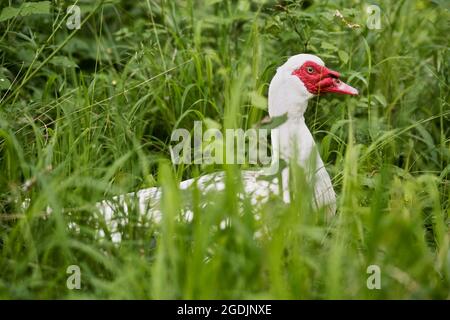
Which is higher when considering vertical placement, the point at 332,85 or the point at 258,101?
the point at 332,85

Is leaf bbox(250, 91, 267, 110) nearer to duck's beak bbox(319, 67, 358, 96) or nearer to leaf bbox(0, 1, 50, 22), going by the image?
duck's beak bbox(319, 67, 358, 96)

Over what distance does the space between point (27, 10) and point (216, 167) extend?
110 cm

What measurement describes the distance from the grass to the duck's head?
0.52 feet

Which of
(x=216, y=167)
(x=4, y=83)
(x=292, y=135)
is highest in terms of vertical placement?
(x=4, y=83)

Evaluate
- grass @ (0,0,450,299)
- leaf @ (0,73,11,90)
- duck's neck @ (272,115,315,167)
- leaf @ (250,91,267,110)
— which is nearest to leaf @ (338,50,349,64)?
grass @ (0,0,450,299)

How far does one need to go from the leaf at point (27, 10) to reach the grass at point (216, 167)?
0.32 ft

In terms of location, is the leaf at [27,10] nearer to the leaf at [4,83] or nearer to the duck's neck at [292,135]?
the leaf at [4,83]

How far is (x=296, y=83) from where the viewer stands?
13.3ft

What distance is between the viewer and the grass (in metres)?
2.90

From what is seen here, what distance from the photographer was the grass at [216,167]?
2.90 metres

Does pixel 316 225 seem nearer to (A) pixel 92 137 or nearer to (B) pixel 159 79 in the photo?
(A) pixel 92 137

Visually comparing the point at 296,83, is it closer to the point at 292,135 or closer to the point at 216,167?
the point at 292,135

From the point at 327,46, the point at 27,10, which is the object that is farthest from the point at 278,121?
the point at 27,10

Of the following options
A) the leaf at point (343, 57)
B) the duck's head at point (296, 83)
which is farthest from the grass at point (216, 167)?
the duck's head at point (296, 83)
